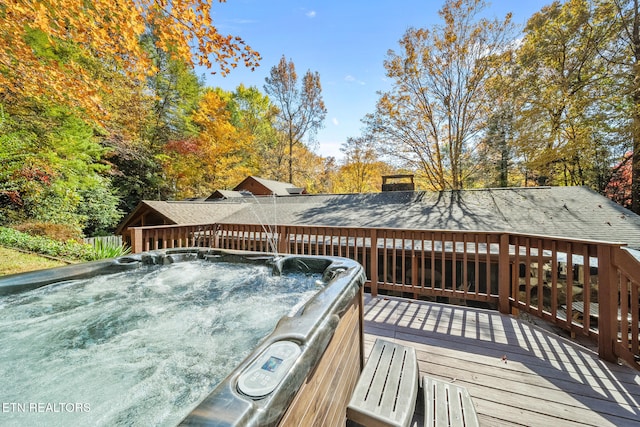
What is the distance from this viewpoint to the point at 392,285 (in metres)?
3.45

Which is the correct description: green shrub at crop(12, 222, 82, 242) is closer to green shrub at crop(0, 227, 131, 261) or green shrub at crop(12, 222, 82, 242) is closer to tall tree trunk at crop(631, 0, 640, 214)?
green shrub at crop(0, 227, 131, 261)

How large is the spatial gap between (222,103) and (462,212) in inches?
598

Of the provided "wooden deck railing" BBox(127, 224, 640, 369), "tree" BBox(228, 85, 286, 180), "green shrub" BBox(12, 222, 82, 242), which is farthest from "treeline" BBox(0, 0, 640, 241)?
"tree" BBox(228, 85, 286, 180)

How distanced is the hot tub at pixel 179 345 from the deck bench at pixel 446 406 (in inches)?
17.2

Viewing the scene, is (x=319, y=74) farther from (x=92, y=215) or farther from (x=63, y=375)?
(x=63, y=375)

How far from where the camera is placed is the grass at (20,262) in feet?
13.7

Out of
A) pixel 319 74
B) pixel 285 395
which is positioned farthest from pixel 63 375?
pixel 319 74

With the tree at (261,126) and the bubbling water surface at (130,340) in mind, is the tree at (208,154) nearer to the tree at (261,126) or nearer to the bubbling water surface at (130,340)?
the tree at (261,126)

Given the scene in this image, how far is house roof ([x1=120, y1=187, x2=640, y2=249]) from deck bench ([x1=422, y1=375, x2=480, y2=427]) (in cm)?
451

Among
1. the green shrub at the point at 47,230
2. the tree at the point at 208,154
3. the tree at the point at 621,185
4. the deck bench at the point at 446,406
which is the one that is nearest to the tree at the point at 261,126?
the tree at the point at 208,154

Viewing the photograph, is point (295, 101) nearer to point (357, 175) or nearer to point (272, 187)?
point (272, 187)

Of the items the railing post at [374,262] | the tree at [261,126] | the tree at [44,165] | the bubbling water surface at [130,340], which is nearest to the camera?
the bubbling water surface at [130,340]

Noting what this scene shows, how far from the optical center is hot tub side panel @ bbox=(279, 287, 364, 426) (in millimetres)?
886

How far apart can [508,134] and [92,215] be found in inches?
704
